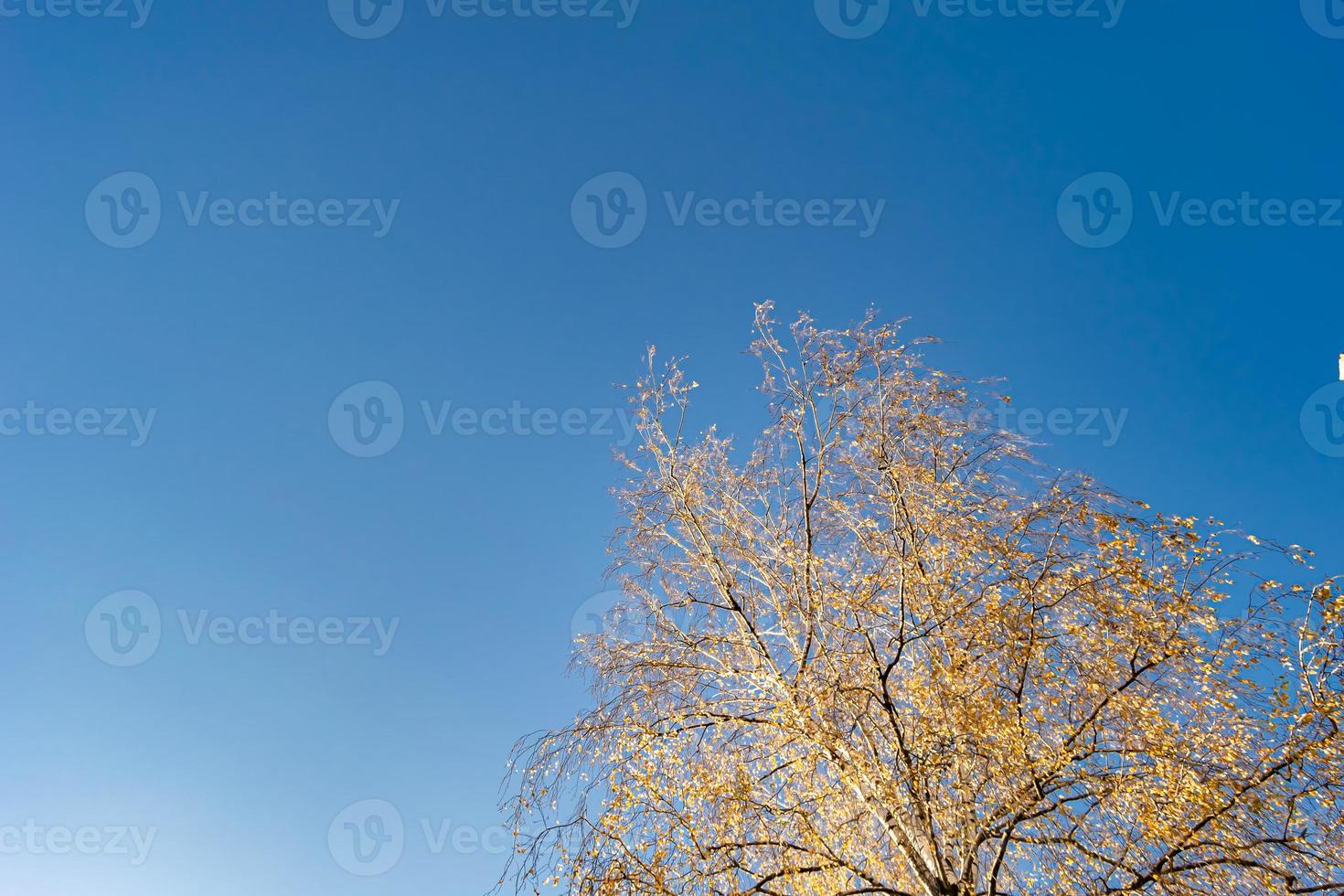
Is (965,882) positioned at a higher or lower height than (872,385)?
lower

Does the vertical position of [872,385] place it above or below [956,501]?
above

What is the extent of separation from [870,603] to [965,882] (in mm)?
1922

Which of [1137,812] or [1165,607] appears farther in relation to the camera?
[1165,607]

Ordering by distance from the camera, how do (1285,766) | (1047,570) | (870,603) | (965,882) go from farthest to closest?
(870,603)
(1047,570)
(965,882)
(1285,766)

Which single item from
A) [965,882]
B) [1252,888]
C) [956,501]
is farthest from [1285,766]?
[956,501]

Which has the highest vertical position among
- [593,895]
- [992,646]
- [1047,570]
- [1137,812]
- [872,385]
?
[872,385]

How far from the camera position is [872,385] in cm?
689

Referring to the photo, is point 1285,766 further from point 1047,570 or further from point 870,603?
point 870,603

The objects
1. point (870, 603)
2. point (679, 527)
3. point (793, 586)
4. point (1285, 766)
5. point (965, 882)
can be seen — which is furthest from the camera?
point (679, 527)

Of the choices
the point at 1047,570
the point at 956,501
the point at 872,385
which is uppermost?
the point at 872,385

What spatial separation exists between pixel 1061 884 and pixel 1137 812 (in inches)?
31.4

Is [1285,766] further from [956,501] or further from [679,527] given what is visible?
[679,527]

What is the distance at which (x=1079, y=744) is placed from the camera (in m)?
5.34

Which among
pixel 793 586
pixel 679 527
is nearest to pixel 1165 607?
pixel 793 586
